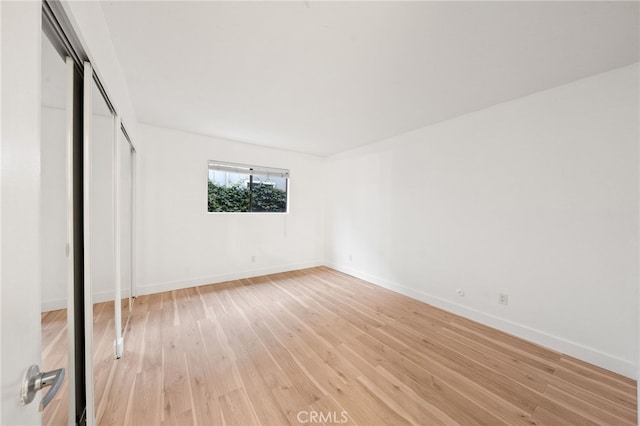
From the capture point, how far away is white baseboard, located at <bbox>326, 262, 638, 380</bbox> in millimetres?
1908

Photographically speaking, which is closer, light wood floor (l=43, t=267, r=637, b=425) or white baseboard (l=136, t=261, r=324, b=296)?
light wood floor (l=43, t=267, r=637, b=425)

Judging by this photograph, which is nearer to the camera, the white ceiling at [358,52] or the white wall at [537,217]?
the white ceiling at [358,52]

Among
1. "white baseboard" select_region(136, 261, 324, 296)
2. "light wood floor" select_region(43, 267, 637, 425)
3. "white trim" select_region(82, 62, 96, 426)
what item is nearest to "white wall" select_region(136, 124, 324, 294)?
"white baseboard" select_region(136, 261, 324, 296)

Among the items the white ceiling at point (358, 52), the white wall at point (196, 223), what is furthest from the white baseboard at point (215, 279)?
the white ceiling at point (358, 52)

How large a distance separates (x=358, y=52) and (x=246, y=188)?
308 centimetres

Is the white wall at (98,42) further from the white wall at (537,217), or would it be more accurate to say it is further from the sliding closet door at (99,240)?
the white wall at (537,217)

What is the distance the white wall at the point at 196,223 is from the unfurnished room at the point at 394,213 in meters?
0.04

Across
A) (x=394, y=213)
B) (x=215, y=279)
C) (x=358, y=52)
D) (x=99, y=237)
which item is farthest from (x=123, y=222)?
(x=394, y=213)

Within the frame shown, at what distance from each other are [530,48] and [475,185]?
1418mm

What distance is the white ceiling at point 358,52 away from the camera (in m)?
1.45

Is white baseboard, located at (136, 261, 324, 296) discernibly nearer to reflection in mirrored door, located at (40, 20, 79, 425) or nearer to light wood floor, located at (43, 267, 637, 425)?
light wood floor, located at (43, 267, 637, 425)

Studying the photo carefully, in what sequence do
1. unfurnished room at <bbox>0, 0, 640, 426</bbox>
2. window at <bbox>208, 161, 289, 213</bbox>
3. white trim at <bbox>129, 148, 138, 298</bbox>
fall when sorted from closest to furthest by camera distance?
unfurnished room at <bbox>0, 0, 640, 426</bbox> < white trim at <bbox>129, 148, 138, 298</bbox> < window at <bbox>208, 161, 289, 213</bbox>

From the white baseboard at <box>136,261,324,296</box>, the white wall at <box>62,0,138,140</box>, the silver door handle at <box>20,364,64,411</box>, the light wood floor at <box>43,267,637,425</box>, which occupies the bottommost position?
the light wood floor at <box>43,267,637,425</box>

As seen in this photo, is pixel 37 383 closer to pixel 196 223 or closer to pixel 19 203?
pixel 19 203
